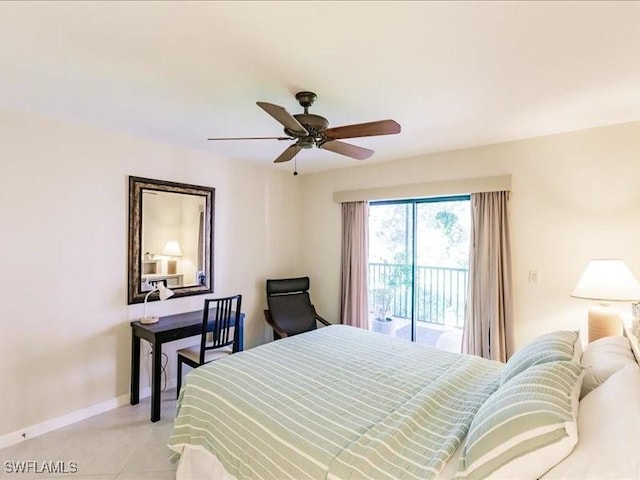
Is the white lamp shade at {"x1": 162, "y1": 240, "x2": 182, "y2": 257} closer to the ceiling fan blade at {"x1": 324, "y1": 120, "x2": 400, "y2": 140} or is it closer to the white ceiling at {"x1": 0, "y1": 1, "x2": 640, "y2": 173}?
the white ceiling at {"x1": 0, "y1": 1, "x2": 640, "y2": 173}

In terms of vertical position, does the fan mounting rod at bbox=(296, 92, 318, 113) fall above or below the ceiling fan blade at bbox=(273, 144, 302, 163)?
above

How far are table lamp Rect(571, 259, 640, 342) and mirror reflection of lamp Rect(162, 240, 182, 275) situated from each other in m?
3.55

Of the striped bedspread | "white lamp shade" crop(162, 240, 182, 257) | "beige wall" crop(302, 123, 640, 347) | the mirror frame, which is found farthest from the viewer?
"white lamp shade" crop(162, 240, 182, 257)

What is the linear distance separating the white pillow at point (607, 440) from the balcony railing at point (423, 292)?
7.21 feet

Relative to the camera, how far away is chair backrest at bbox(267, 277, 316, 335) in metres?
3.97

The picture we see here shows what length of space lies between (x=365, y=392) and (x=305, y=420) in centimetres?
45

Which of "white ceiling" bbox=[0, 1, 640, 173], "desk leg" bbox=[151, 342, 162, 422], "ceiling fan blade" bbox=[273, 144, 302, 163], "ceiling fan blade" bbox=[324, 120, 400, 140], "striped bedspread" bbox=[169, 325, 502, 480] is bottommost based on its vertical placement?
"desk leg" bbox=[151, 342, 162, 422]

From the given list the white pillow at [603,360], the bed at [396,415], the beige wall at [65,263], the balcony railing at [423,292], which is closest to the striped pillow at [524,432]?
the bed at [396,415]

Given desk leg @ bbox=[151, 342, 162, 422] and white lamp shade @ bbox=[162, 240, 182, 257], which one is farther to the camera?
white lamp shade @ bbox=[162, 240, 182, 257]

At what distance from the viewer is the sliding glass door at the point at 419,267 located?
12.0 ft

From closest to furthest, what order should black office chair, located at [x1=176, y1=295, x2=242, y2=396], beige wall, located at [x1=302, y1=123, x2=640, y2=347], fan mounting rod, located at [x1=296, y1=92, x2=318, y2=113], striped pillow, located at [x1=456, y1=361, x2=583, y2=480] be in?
striped pillow, located at [x1=456, y1=361, x2=583, y2=480], fan mounting rod, located at [x1=296, y1=92, x2=318, y2=113], beige wall, located at [x1=302, y1=123, x2=640, y2=347], black office chair, located at [x1=176, y1=295, x2=242, y2=396]

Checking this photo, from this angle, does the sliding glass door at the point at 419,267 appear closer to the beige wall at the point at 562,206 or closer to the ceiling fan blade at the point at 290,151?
the beige wall at the point at 562,206

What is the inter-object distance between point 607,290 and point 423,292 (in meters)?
1.83

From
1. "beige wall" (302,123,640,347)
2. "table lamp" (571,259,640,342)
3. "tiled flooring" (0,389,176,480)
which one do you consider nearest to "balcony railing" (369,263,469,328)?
"beige wall" (302,123,640,347)
